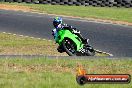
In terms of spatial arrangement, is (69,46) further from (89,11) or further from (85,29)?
→ (89,11)

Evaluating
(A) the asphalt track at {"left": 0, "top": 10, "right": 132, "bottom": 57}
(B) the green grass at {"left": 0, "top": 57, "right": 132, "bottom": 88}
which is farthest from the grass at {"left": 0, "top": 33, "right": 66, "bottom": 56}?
(B) the green grass at {"left": 0, "top": 57, "right": 132, "bottom": 88}

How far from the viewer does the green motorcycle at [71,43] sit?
57.4ft

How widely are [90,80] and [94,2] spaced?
2972cm

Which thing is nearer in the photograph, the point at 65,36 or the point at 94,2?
the point at 65,36

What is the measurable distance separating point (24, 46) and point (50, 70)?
675 cm

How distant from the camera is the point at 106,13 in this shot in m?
34.1

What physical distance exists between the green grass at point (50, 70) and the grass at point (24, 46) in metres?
3.11

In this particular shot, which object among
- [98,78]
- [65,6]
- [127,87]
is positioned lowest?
[65,6]

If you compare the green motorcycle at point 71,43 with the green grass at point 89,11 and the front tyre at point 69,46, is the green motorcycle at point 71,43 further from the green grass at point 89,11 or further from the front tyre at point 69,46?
the green grass at point 89,11

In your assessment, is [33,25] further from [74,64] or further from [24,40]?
[74,64]

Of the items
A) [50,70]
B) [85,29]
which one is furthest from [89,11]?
[50,70]

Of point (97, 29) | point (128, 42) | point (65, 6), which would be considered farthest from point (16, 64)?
point (65, 6)

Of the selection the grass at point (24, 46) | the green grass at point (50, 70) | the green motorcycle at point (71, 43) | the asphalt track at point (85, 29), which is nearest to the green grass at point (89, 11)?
the asphalt track at point (85, 29)

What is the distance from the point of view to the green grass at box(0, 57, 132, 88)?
35.4 ft
